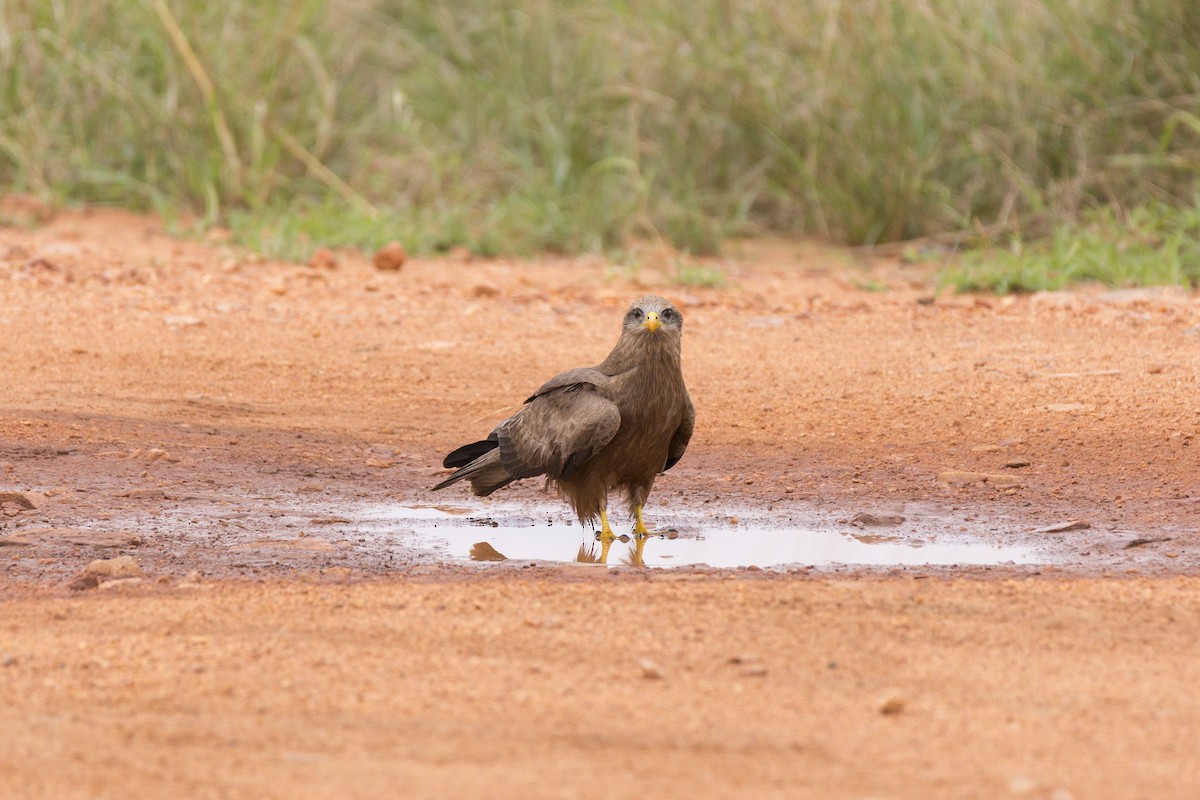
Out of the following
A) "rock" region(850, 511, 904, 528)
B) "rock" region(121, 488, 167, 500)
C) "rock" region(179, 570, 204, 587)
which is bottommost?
"rock" region(850, 511, 904, 528)

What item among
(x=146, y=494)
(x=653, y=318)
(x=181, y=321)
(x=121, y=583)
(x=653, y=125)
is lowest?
(x=146, y=494)

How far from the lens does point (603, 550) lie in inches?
207

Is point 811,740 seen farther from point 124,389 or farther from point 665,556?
point 124,389

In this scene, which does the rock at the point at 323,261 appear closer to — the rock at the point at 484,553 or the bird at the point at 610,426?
the bird at the point at 610,426

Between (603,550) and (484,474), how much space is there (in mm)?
540

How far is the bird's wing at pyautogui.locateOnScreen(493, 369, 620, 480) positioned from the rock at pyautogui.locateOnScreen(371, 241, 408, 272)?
4328 mm

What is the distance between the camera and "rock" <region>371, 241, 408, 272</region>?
9.61 m

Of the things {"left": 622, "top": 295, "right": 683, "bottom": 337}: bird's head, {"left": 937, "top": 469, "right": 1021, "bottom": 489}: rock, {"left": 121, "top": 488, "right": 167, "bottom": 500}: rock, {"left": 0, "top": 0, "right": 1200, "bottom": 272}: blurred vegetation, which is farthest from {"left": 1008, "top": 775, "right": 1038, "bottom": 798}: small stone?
{"left": 0, "top": 0, "right": 1200, "bottom": 272}: blurred vegetation

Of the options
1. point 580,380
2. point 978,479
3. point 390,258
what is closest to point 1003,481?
point 978,479

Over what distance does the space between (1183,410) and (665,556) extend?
2.63 m

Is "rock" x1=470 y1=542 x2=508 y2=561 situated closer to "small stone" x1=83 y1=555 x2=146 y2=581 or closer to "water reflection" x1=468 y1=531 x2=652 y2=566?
"water reflection" x1=468 y1=531 x2=652 y2=566

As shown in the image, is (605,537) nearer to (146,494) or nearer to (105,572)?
(146,494)

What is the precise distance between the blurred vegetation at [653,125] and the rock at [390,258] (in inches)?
14.3

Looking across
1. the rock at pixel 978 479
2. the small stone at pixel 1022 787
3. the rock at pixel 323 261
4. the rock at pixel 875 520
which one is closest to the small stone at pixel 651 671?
the small stone at pixel 1022 787
